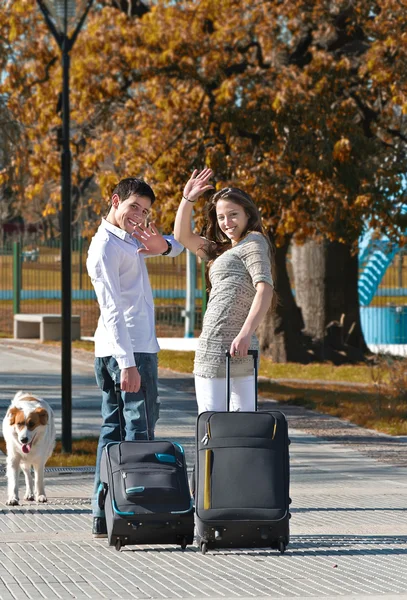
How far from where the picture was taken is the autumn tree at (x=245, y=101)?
17828 millimetres

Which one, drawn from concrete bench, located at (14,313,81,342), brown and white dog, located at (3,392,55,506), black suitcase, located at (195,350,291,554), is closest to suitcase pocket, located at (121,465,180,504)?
black suitcase, located at (195,350,291,554)

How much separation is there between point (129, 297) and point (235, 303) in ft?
1.86

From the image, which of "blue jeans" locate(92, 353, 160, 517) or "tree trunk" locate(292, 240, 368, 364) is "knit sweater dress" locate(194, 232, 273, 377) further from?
"tree trunk" locate(292, 240, 368, 364)

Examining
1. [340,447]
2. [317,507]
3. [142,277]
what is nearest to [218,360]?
[142,277]

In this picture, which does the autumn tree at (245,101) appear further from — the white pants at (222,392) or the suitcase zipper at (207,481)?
the suitcase zipper at (207,481)

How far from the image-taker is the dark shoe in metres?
6.34

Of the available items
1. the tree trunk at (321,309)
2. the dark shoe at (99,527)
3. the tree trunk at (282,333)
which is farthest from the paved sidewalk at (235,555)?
the tree trunk at (321,309)

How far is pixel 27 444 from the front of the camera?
25.1ft

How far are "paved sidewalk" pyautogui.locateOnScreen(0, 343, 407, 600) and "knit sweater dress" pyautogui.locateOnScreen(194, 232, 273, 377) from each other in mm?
990

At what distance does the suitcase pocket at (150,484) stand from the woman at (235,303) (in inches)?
18.1

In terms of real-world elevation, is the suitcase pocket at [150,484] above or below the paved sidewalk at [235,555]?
above

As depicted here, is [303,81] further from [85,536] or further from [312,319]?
[85,536]

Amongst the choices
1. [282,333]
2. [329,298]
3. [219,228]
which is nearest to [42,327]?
[282,333]

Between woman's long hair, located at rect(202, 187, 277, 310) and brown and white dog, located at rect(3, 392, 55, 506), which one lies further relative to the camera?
brown and white dog, located at rect(3, 392, 55, 506)
